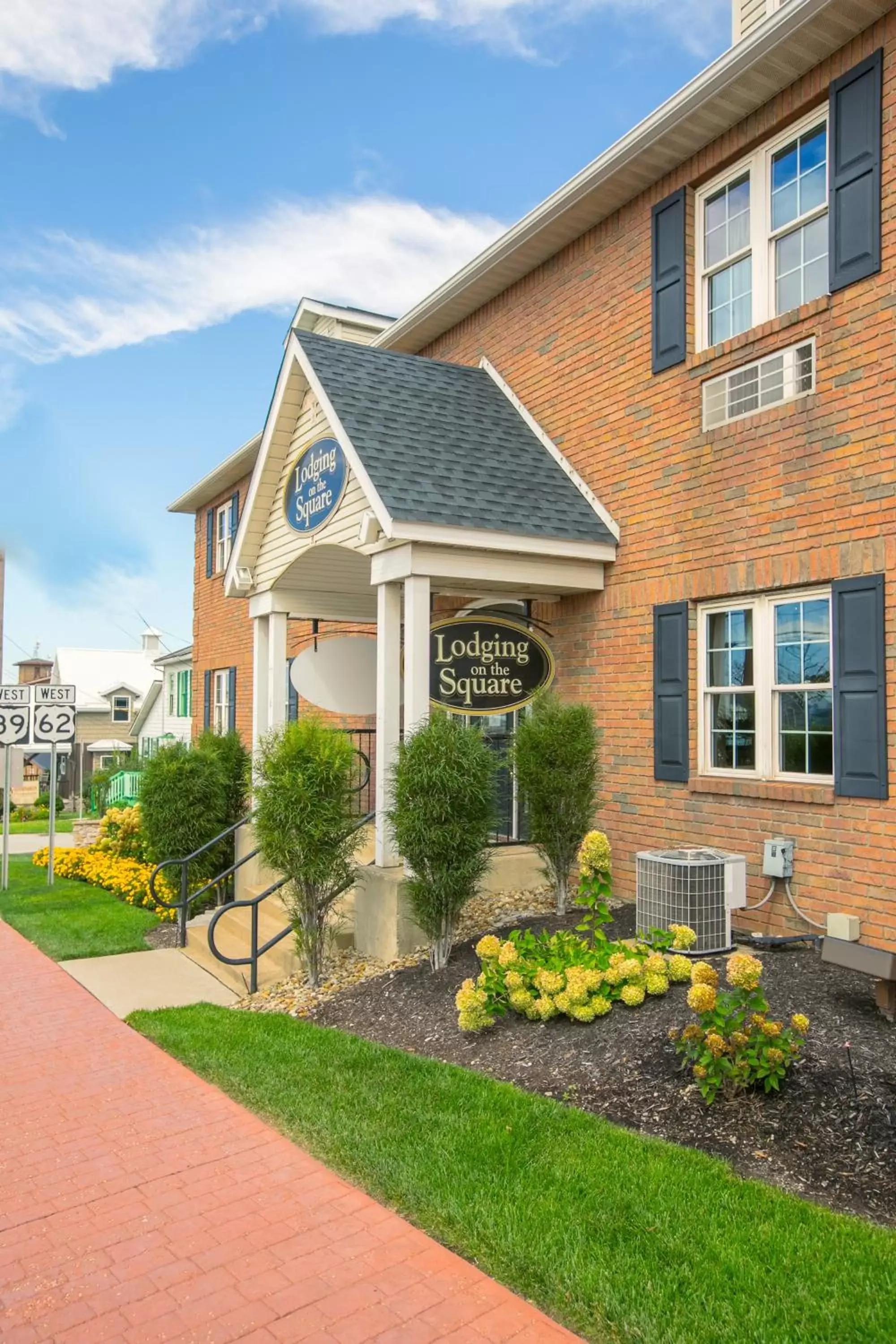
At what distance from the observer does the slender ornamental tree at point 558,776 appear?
27.4 ft

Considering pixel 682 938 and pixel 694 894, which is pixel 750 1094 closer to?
pixel 682 938

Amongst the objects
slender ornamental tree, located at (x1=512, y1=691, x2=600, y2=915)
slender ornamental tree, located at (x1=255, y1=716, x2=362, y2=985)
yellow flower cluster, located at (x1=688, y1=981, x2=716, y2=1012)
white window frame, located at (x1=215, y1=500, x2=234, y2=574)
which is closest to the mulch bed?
yellow flower cluster, located at (x1=688, y1=981, x2=716, y2=1012)

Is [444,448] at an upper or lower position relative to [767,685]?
upper

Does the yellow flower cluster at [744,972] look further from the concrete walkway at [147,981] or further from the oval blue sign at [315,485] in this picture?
the oval blue sign at [315,485]

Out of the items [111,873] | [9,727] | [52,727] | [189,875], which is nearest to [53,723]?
[52,727]

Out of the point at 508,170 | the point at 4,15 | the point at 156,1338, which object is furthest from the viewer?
the point at 508,170

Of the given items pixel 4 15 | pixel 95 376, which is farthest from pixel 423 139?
pixel 95 376

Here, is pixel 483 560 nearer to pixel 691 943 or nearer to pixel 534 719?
pixel 534 719

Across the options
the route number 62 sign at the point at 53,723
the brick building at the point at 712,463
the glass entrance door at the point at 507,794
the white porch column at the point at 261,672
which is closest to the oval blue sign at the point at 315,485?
the brick building at the point at 712,463

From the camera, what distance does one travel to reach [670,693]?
864cm

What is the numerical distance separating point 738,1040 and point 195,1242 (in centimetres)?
256

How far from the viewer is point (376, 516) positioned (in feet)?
27.4

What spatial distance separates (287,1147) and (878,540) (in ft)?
17.9

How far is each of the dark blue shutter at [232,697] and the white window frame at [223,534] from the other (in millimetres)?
2166
